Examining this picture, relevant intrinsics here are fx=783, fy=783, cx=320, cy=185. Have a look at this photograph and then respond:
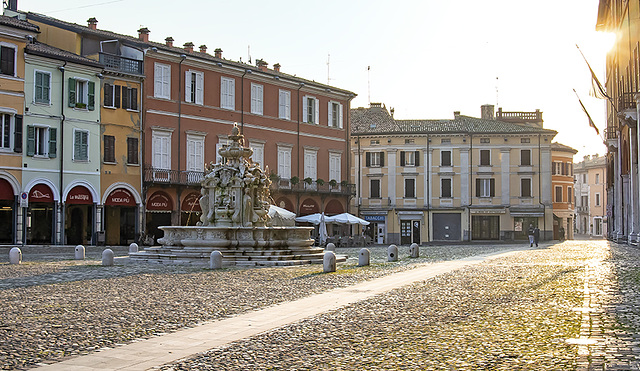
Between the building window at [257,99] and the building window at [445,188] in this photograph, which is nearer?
the building window at [257,99]

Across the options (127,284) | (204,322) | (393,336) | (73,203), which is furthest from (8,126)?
(393,336)

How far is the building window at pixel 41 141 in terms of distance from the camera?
38.9m

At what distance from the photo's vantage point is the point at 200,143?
156 ft

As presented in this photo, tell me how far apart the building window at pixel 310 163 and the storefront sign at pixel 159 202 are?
12.1 m

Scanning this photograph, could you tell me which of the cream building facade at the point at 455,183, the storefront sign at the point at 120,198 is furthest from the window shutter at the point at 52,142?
the cream building facade at the point at 455,183

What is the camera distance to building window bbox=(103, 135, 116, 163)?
1681 inches

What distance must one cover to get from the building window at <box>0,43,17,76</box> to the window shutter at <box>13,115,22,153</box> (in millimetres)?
2201

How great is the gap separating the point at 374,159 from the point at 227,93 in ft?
69.8

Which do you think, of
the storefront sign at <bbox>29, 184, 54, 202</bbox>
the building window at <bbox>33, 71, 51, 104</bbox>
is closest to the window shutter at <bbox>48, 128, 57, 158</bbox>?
the building window at <bbox>33, 71, 51, 104</bbox>

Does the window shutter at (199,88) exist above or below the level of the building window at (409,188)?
above

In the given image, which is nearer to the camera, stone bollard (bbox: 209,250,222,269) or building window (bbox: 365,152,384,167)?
stone bollard (bbox: 209,250,222,269)

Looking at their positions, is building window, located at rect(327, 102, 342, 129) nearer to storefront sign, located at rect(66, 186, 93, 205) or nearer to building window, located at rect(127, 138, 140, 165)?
building window, located at rect(127, 138, 140, 165)

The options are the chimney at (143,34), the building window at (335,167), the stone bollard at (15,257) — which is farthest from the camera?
the building window at (335,167)

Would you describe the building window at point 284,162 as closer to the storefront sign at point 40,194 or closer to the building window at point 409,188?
the building window at point 409,188
